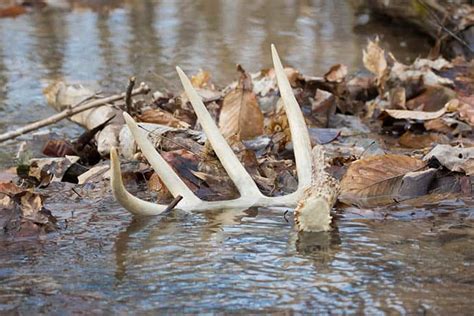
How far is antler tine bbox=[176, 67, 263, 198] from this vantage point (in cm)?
319

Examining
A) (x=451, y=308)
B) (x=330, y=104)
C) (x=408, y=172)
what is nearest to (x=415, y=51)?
(x=330, y=104)

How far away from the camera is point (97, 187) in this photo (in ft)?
11.9

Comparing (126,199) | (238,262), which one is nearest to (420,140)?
(126,199)

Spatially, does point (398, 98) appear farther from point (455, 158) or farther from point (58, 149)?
point (58, 149)

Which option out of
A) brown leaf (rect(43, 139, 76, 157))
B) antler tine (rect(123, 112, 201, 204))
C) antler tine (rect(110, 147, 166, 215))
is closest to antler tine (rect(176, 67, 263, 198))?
antler tine (rect(123, 112, 201, 204))

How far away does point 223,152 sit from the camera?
3.21 m

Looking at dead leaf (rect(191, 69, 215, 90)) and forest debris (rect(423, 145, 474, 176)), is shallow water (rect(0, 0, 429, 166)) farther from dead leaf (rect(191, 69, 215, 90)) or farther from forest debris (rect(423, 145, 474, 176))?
forest debris (rect(423, 145, 474, 176))

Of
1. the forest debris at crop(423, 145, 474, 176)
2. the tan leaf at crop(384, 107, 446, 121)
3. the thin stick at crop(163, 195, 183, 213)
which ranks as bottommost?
the tan leaf at crop(384, 107, 446, 121)

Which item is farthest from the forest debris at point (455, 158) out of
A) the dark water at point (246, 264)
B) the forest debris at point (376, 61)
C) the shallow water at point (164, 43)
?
the shallow water at point (164, 43)

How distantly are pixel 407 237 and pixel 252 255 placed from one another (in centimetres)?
47

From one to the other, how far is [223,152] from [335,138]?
1.08 m

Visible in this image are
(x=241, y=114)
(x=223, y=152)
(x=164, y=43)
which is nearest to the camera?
(x=223, y=152)

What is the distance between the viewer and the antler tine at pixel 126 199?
2.76m

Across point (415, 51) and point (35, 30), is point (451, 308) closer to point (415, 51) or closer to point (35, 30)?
point (415, 51)
